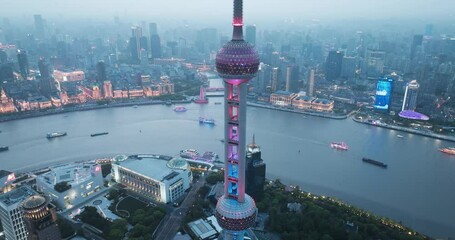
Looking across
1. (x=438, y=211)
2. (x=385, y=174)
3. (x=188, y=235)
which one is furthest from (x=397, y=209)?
(x=188, y=235)

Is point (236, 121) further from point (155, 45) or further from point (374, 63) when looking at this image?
point (155, 45)

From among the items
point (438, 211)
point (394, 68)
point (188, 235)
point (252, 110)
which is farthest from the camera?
point (394, 68)

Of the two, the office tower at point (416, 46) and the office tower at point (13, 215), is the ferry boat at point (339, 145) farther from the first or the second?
the office tower at point (416, 46)

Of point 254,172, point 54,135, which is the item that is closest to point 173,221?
point 254,172

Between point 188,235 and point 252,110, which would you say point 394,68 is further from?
point 188,235

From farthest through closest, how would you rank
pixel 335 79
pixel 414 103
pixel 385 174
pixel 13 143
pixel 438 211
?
1. pixel 335 79
2. pixel 414 103
3. pixel 13 143
4. pixel 385 174
5. pixel 438 211

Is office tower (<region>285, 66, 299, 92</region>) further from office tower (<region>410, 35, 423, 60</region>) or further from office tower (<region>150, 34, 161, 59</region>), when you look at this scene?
office tower (<region>150, 34, 161, 59</region>)

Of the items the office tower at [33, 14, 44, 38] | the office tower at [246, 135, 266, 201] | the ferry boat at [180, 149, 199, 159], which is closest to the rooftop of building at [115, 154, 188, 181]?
the ferry boat at [180, 149, 199, 159]
